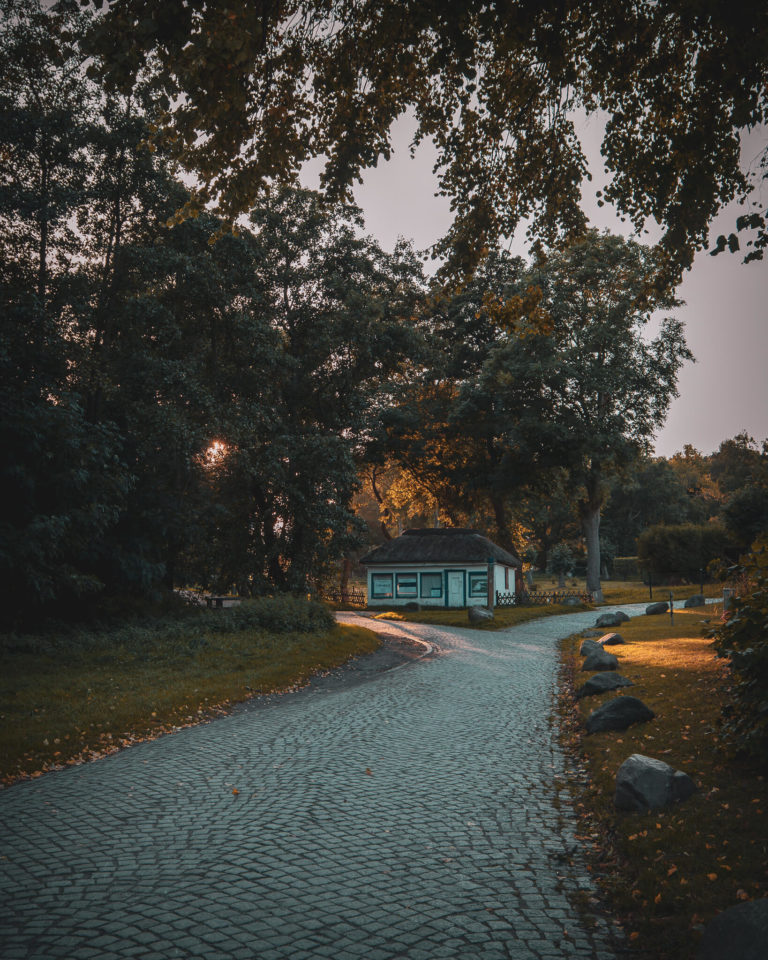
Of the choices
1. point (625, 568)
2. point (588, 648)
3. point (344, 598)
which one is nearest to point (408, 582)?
point (344, 598)

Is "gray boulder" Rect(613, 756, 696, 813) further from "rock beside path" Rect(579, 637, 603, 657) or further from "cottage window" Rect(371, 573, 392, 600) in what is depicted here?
"cottage window" Rect(371, 573, 392, 600)

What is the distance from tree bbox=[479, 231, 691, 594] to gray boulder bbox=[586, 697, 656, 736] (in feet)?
97.4

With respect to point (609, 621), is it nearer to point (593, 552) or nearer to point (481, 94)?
point (593, 552)

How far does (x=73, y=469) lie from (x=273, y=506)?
1286 centimetres

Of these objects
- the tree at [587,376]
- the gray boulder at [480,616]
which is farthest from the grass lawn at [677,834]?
the tree at [587,376]

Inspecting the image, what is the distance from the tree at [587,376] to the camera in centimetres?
3897

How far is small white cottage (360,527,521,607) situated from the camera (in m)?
42.8

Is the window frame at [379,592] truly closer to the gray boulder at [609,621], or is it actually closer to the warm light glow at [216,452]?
the warm light glow at [216,452]

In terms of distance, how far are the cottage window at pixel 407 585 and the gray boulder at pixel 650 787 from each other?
37806 millimetres

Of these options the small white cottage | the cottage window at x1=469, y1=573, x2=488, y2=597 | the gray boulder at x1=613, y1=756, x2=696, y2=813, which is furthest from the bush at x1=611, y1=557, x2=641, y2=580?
the gray boulder at x1=613, y1=756, x2=696, y2=813

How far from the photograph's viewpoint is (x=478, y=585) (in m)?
42.9

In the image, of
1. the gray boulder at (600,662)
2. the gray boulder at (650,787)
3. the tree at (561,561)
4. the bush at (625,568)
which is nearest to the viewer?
the gray boulder at (650,787)

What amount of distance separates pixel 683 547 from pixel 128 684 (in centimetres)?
4783

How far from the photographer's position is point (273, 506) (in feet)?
101
